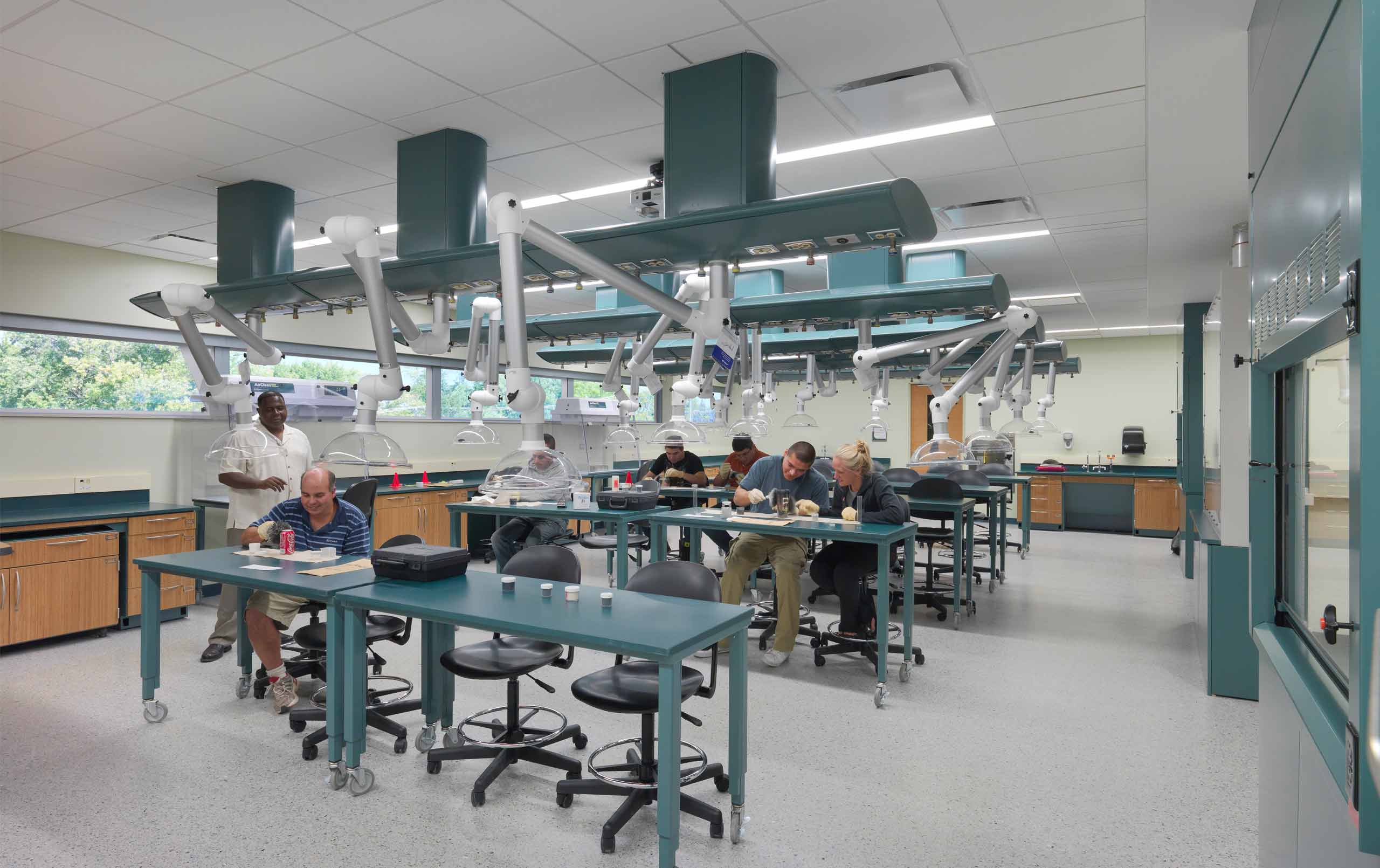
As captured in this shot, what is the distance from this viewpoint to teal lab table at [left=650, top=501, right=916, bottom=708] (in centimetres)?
405

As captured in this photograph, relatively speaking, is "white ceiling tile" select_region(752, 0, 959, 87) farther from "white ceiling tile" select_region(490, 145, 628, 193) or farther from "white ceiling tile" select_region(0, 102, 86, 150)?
"white ceiling tile" select_region(0, 102, 86, 150)

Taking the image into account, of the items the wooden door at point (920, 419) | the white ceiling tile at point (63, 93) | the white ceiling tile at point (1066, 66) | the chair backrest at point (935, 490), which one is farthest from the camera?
the wooden door at point (920, 419)

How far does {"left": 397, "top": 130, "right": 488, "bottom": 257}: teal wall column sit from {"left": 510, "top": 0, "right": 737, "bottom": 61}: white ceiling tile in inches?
42.0

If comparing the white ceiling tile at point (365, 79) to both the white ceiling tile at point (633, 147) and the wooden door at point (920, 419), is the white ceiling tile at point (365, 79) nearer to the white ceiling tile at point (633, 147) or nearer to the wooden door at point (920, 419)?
the white ceiling tile at point (633, 147)

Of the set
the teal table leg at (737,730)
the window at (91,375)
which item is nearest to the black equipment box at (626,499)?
the teal table leg at (737,730)

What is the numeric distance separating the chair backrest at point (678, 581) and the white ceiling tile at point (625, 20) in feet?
6.73

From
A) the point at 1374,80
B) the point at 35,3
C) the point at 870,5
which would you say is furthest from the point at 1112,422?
Answer: the point at 35,3

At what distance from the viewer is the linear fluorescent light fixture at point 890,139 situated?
3490 mm

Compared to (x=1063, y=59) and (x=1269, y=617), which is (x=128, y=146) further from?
(x=1269, y=617)

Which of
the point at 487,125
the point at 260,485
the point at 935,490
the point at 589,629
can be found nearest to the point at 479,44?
the point at 487,125

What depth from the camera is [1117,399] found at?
36.4 ft

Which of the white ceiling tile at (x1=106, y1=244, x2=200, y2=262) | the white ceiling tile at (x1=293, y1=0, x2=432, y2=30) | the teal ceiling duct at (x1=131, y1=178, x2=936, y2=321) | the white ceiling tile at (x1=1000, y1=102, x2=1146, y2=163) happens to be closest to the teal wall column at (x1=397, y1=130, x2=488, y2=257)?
the teal ceiling duct at (x1=131, y1=178, x2=936, y2=321)

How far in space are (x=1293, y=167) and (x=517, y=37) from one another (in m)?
2.42

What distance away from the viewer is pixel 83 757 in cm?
321
